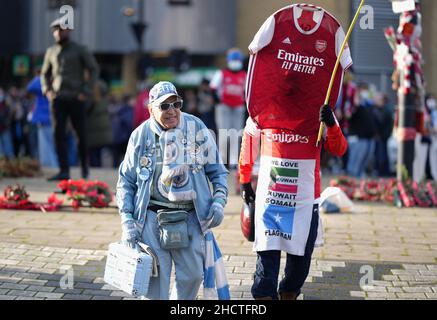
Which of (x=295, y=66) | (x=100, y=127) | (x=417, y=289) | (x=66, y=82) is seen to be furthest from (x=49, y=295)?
(x=100, y=127)

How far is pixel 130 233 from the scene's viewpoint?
5320 millimetres

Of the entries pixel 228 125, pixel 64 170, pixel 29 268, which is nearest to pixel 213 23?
pixel 228 125

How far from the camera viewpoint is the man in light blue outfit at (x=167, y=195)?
211 inches

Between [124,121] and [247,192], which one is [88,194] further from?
[124,121]

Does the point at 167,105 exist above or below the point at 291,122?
above

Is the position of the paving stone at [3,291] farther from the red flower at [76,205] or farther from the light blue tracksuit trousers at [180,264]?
the red flower at [76,205]

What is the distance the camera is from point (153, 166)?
5422 mm

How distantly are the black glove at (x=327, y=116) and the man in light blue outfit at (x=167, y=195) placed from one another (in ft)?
2.55

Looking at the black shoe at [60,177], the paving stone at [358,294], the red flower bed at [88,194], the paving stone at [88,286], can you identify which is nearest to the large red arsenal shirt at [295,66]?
the paving stone at [358,294]

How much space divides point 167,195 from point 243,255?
2443 millimetres

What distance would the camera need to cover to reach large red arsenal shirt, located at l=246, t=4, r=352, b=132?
574 cm

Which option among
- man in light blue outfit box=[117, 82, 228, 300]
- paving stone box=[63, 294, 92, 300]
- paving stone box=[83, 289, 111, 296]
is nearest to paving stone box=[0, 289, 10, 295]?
paving stone box=[63, 294, 92, 300]
